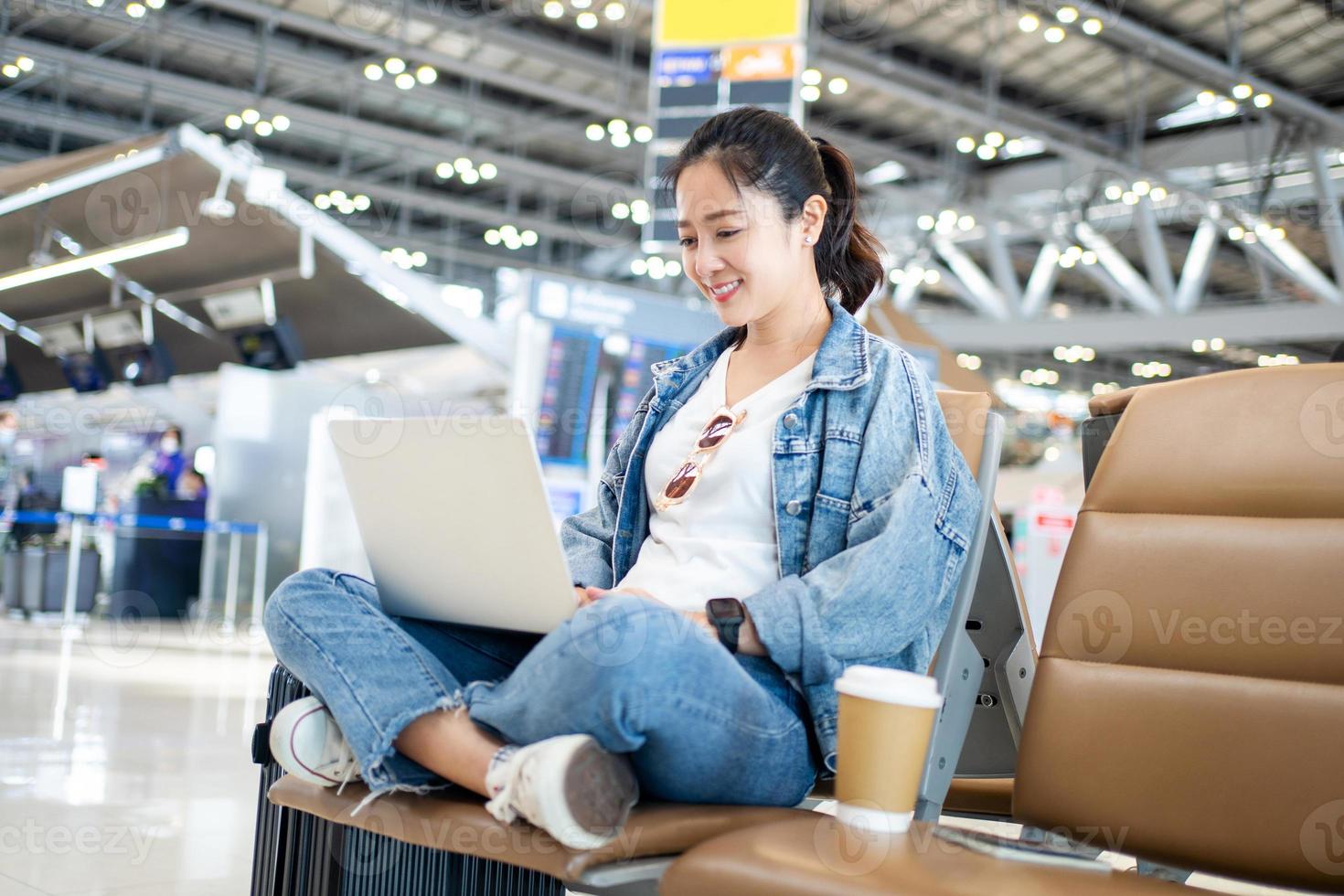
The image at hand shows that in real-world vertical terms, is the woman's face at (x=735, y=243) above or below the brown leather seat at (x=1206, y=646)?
above

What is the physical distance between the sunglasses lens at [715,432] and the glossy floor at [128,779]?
3.88 feet

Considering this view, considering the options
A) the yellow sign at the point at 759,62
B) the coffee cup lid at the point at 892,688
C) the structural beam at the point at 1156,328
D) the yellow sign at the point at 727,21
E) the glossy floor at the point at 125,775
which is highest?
the yellow sign at the point at 727,21

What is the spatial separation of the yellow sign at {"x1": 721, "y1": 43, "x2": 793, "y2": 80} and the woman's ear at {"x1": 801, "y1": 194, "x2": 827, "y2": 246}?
200 inches

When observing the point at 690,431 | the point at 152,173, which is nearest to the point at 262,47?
the point at 152,173

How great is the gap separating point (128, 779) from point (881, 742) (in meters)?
2.82

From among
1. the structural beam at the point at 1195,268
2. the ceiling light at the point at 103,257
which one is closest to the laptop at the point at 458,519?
the ceiling light at the point at 103,257

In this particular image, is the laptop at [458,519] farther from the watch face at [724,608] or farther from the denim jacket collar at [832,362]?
the denim jacket collar at [832,362]

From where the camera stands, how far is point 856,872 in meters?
1.02

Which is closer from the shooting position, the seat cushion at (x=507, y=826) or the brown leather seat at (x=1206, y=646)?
the seat cushion at (x=507, y=826)

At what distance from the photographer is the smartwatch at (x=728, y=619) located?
1.36 meters

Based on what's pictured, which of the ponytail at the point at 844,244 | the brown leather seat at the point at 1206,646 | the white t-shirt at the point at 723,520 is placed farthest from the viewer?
the ponytail at the point at 844,244

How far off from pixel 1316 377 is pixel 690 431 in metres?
0.80

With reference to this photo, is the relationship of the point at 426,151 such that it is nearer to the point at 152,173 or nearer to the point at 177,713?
the point at 152,173

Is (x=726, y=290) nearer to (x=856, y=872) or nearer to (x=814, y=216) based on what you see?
(x=814, y=216)
